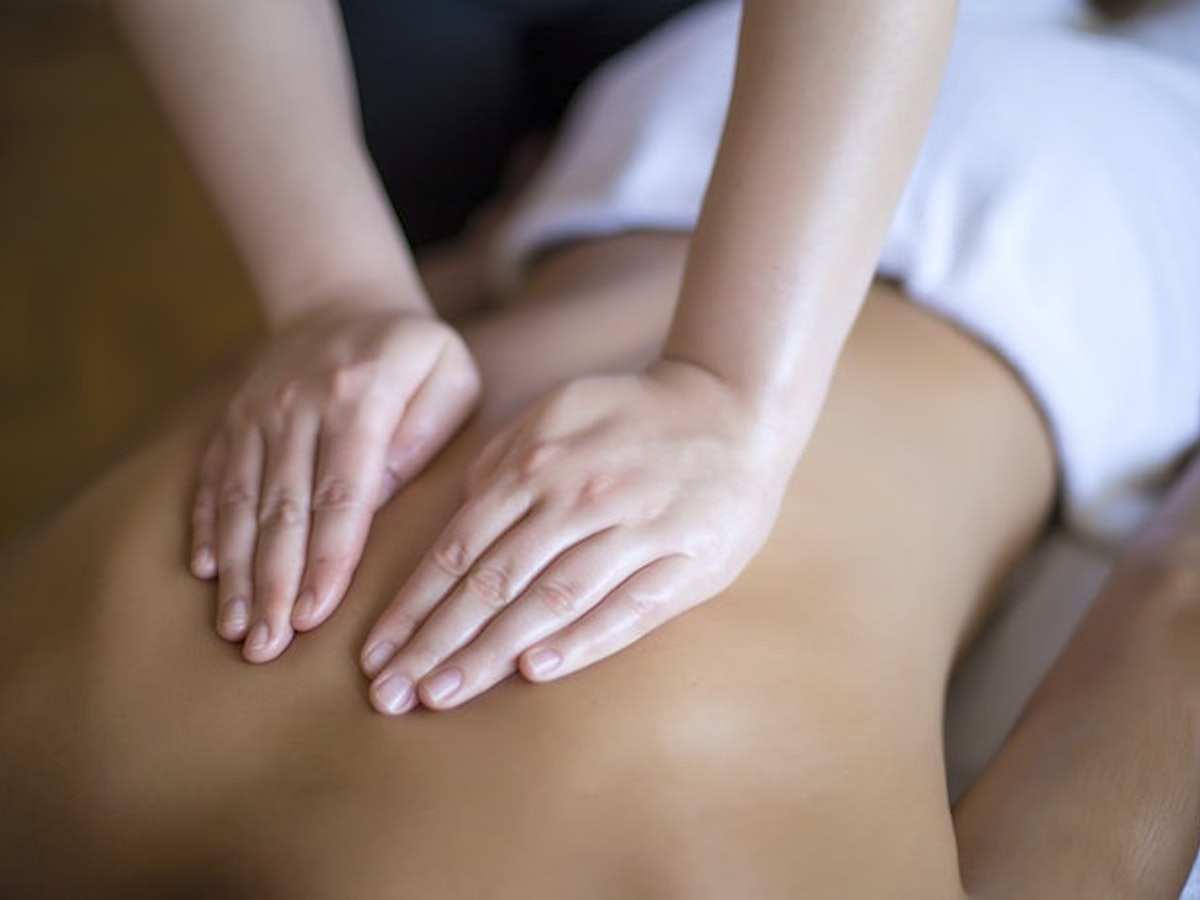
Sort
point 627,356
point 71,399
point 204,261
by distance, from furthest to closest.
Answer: point 204,261 < point 71,399 < point 627,356

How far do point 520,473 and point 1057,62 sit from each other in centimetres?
55

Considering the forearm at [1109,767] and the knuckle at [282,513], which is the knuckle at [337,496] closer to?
the knuckle at [282,513]

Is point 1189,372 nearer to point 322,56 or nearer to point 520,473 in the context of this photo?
point 520,473

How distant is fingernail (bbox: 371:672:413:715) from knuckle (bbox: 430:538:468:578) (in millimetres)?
61

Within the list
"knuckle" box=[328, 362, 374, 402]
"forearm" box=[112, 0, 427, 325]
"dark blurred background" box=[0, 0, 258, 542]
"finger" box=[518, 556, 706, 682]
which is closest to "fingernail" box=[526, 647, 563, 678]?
"finger" box=[518, 556, 706, 682]

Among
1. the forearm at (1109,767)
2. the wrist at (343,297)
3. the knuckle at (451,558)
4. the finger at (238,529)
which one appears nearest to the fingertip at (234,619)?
the finger at (238,529)

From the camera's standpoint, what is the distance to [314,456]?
30.9 inches

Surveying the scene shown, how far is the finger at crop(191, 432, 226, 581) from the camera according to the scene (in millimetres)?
739

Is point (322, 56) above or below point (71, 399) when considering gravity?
above

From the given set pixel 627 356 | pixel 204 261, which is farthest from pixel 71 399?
pixel 627 356

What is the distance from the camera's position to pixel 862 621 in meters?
0.74

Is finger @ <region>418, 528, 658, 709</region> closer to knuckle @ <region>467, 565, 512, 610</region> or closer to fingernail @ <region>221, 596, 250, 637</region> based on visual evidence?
knuckle @ <region>467, 565, 512, 610</region>

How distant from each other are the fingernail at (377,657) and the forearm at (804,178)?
0.75 ft

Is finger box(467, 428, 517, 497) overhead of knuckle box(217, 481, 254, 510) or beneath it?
beneath
